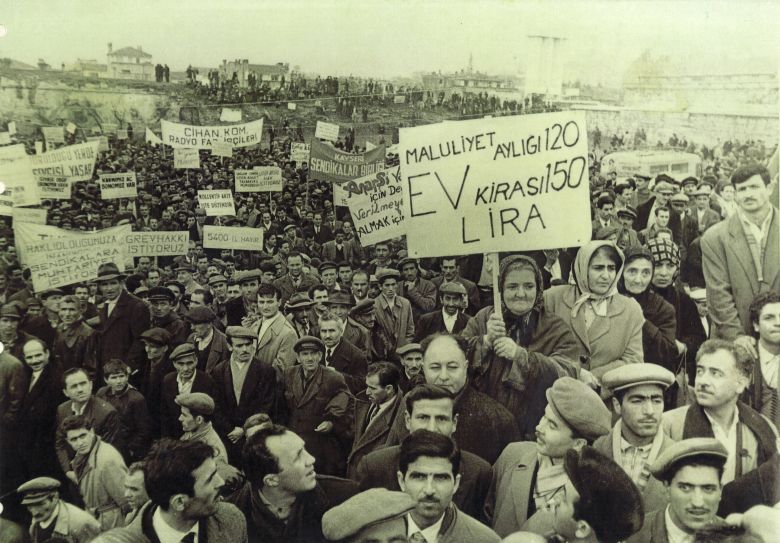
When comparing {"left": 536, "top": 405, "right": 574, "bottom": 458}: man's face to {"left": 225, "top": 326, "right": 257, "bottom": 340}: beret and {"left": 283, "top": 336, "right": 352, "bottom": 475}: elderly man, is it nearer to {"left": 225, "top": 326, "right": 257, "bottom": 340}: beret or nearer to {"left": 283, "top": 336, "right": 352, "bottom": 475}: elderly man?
{"left": 283, "top": 336, "right": 352, "bottom": 475}: elderly man

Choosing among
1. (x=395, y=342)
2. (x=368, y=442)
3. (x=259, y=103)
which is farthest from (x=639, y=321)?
(x=259, y=103)

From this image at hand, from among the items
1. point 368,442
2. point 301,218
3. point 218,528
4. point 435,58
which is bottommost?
point 218,528

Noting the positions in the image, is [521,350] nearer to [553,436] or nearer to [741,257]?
[553,436]

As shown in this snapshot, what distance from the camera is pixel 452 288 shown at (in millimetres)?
4020

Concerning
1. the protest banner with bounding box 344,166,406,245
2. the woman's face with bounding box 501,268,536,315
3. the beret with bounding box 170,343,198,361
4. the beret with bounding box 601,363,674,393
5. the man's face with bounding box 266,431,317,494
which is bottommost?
the man's face with bounding box 266,431,317,494

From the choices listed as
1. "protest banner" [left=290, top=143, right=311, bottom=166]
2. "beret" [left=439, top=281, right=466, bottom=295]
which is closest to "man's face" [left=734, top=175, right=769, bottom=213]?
"beret" [left=439, top=281, right=466, bottom=295]

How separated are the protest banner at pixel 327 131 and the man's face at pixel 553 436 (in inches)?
65.2

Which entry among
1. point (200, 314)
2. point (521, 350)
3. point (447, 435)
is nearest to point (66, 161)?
point (200, 314)

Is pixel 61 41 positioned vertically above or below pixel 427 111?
above

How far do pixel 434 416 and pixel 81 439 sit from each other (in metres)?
1.74

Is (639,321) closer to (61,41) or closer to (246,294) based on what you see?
(246,294)

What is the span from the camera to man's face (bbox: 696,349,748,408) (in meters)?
3.98

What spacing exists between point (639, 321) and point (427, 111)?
144 centimetres

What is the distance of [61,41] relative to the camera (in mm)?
3955
